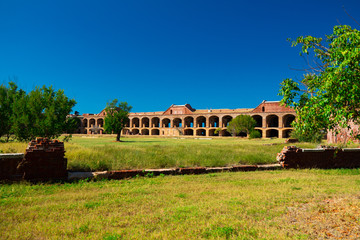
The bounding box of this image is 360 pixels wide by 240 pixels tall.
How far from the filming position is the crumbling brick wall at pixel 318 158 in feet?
27.3

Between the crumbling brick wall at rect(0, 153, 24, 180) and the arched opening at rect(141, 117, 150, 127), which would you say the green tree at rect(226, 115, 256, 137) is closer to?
the arched opening at rect(141, 117, 150, 127)

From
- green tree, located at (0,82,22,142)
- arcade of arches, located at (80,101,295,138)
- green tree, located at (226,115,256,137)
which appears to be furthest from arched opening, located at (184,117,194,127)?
green tree, located at (0,82,22,142)

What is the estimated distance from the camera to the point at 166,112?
2117 inches

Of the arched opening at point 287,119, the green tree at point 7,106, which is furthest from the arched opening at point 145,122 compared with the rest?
the green tree at point 7,106

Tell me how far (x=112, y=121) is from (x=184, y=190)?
25950 millimetres

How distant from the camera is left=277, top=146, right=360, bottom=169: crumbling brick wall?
327 inches

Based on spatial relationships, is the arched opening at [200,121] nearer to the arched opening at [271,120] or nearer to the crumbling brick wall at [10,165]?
the arched opening at [271,120]

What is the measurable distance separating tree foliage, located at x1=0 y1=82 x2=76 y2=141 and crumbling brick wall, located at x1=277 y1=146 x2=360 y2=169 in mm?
12348

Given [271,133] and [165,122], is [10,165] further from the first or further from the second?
[165,122]

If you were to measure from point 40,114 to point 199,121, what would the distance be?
4057cm

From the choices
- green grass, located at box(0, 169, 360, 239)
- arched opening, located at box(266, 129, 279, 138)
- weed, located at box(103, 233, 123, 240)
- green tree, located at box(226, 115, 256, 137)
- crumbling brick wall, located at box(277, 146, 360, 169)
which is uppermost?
green tree, located at box(226, 115, 256, 137)

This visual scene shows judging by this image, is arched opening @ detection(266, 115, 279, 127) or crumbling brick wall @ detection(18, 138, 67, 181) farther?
arched opening @ detection(266, 115, 279, 127)

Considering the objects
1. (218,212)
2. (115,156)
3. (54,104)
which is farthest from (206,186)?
(54,104)

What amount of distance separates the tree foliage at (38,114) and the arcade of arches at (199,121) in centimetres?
3299
